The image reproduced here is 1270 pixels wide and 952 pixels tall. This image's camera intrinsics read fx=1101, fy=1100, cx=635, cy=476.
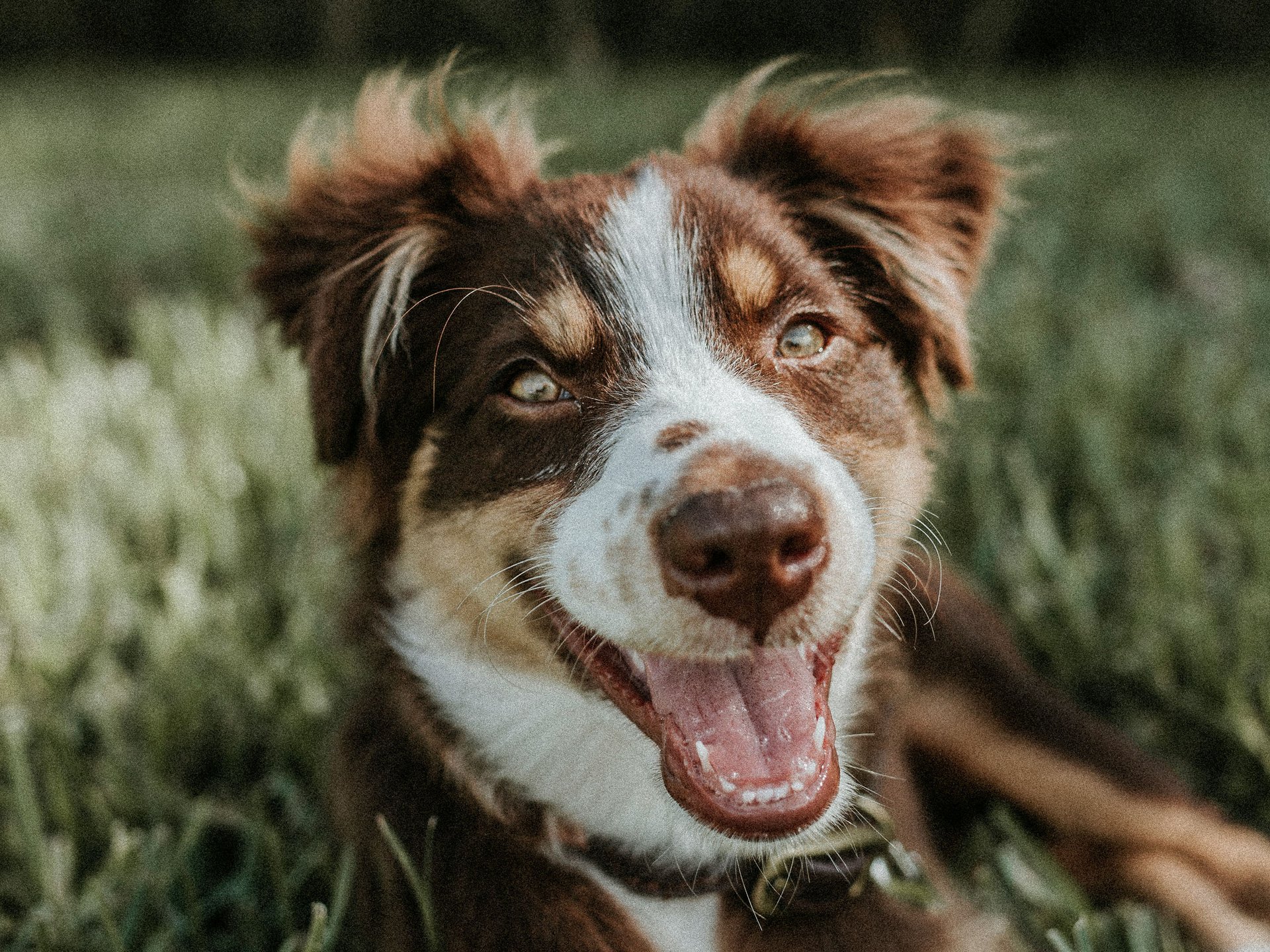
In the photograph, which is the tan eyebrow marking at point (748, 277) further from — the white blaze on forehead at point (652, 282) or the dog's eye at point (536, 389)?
the dog's eye at point (536, 389)

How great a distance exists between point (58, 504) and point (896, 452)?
3.16 meters

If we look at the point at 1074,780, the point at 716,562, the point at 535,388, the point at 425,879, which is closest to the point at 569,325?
the point at 535,388

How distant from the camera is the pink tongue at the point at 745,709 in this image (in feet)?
6.54

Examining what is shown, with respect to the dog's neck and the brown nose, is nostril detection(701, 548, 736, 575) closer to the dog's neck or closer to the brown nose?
the brown nose

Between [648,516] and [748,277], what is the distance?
653mm

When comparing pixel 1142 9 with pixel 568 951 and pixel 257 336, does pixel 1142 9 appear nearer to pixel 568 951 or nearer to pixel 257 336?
pixel 257 336

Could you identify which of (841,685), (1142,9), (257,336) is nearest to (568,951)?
(841,685)

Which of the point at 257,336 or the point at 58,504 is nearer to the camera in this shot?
the point at 58,504

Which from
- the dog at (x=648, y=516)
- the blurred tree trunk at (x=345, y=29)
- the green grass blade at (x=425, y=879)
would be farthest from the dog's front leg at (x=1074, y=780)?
the blurred tree trunk at (x=345, y=29)

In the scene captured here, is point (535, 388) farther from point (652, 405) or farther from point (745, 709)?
point (745, 709)

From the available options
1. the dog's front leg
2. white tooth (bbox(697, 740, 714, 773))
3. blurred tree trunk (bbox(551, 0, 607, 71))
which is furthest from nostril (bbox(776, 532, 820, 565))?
blurred tree trunk (bbox(551, 0, 607, 71))

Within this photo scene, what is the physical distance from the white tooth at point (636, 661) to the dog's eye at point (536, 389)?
1.74 ft

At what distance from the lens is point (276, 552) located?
12.7 feet

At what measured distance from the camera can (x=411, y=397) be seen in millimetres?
2404
